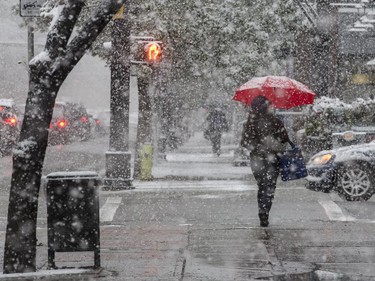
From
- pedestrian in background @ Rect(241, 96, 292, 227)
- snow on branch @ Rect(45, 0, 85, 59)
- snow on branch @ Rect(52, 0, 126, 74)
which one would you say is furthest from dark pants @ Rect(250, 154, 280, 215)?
snow on branch @ Rect(45, 0, 85, 59)

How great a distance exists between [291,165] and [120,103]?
234 inches

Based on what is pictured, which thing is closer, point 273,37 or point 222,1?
point 222,1

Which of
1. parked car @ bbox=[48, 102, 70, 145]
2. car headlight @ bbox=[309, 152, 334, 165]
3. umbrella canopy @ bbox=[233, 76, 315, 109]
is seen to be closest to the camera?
umbrella canopy @ bbox=[233, 76, 315, 109]

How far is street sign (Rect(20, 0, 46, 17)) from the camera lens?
16.6 meters

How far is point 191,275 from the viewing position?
7539 millimetres

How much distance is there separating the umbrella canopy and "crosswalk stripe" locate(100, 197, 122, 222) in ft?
9.37

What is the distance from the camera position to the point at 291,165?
11102 millimetres

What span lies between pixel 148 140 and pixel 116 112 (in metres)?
4.09

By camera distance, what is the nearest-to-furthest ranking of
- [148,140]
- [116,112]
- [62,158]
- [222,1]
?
[116,112]
[148,140]
[222,1]
[62,158]

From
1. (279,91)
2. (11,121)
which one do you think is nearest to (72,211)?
(279,91)

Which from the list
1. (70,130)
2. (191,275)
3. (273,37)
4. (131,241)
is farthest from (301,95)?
(70,130)

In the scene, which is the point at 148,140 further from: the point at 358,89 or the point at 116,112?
the point at 358,89

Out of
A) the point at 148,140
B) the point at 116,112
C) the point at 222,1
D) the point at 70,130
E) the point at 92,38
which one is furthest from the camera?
the point at 70,130

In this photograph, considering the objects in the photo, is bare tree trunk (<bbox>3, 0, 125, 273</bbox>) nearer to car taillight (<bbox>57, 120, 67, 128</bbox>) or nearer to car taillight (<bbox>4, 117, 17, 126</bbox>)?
car taillight (<bbox>4, 117, 17, 126</bbox>)
